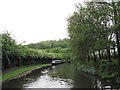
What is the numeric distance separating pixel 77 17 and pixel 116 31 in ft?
33.0

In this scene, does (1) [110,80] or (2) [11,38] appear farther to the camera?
(2) [11,38]

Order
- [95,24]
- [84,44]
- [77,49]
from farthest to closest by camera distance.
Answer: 1. [77,49]
2. [84,44]
3. [95,24]

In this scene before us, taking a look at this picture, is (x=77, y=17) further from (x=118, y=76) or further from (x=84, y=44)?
(x=118, y=76)

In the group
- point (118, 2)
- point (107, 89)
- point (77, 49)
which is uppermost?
point (118, 2)

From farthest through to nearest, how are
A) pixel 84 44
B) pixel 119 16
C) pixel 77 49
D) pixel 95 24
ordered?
pixel 77 49 < pixel 84 44 < pixel 95 24 < pixel 119 16

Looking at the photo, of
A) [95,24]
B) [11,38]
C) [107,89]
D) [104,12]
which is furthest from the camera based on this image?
[11,38]

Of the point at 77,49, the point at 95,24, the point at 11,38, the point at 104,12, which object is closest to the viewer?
the point at 104,12

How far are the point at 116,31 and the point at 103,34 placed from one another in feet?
4.90

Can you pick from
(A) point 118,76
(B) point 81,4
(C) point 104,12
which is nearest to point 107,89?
(A) point 118,76

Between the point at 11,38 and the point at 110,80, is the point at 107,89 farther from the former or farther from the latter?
the point at 11,38

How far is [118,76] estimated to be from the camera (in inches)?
906

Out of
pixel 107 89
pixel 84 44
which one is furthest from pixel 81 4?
pixel 107 89

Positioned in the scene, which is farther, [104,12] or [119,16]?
[104,12]

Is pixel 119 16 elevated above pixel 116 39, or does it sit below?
above
